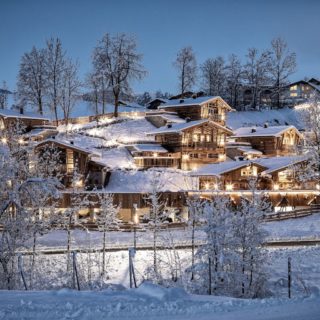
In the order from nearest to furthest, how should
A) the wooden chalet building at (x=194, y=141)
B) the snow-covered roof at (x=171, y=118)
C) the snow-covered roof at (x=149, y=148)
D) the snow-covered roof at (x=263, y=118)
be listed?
the snow-covered roof at (x=149, y=148)
the wooden chalet building at (x=194, y=141)
the snow-covered roof at (x=171, y=118)
the snow-covered roof at (x=263, y=118)

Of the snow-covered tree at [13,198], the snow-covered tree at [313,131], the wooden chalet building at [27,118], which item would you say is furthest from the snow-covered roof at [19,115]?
the snow-covered tree at [13,198]

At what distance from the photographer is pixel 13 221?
843 inches

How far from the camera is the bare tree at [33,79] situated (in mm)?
70750

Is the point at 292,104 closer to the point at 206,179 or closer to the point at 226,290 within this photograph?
A: the point at 206,179

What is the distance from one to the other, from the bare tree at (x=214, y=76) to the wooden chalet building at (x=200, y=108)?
20997 millimetres

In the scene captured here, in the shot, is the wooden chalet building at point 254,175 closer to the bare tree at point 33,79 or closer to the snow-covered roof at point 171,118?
the snow-covered roof at point 171,118

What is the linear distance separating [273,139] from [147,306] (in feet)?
193

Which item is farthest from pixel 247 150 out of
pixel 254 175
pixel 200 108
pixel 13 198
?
pixel 13 198

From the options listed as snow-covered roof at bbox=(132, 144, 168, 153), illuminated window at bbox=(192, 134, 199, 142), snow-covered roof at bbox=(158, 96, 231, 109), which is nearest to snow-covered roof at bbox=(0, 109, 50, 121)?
snow-covered roof at bbox=(132, 144, 168, 153)

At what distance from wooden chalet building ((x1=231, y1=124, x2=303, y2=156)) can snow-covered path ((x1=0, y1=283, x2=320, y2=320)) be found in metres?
56.9

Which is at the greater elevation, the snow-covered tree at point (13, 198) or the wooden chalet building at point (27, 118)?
the wooden chalet building at point (27, 118)

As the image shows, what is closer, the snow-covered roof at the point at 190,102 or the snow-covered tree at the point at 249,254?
the snow-covered tree at the point at 249,254

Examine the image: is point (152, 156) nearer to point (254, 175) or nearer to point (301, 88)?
point (254, 175)

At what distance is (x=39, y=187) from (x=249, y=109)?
74.3m
